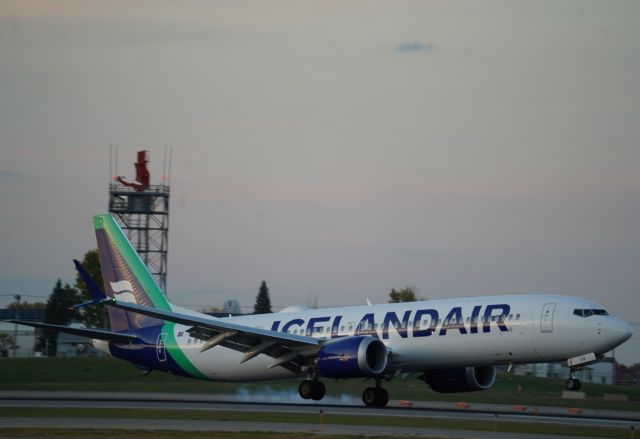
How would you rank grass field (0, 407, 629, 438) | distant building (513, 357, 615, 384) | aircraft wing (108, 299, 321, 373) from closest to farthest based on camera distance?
grass field (0, 407, 629, 438)
aircraft wing (108, 299, 321, 373)
distant building (513, 357, 615, 384)

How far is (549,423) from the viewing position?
33375mm

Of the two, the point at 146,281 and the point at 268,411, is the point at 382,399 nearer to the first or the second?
the point at 268,411

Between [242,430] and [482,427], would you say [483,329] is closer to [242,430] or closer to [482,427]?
[482,427]

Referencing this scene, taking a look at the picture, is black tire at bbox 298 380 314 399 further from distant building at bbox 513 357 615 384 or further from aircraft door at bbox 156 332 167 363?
distant building at bbox 513 357 615 384

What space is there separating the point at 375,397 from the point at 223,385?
1279 cm

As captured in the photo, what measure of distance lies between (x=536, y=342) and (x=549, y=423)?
5550 mm

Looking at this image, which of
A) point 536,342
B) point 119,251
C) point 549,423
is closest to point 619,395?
point 536,342

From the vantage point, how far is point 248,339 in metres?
42.0

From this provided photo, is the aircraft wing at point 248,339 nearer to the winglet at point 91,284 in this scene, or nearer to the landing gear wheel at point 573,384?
the winglet at point 91,284

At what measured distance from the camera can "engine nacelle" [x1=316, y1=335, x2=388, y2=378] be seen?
129 ft

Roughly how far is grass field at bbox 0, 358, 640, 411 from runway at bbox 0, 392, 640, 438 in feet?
9.37

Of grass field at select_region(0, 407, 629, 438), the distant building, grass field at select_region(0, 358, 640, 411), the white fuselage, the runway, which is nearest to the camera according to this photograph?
the runway

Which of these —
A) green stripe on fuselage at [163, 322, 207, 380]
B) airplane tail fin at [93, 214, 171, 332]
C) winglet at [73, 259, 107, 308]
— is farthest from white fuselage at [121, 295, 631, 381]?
winglet at [73, 259, 107, 308]

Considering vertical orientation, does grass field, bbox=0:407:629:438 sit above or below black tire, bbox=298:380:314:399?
below
